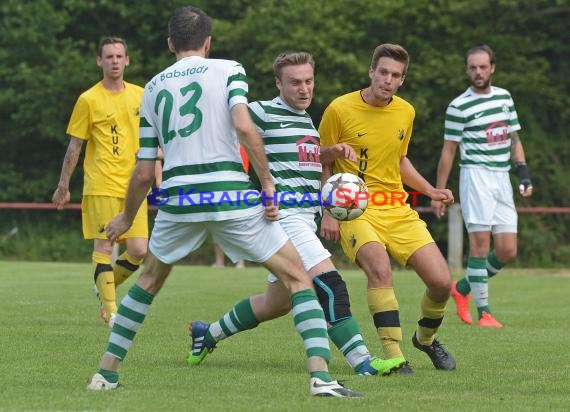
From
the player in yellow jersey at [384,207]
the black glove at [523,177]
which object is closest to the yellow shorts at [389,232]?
the player in yellow jersey at [384,207]

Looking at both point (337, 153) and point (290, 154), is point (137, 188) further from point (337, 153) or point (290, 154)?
point (337, 153)

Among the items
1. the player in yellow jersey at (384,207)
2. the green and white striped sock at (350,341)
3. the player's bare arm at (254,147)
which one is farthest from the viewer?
the player in yellow jersey at (384,207)

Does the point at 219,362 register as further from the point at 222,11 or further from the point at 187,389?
the point at 222,11

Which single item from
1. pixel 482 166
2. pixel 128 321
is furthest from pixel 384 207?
pixel 482 166

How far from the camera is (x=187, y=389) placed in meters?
6.75

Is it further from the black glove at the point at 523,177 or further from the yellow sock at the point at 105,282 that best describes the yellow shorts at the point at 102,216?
the black glove at the point at 523,177

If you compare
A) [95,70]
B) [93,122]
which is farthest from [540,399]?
[95,70]

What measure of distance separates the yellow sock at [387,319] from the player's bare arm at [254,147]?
174 centimetres

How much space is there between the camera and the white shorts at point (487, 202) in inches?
457

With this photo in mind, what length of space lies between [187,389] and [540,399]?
1.85 metres

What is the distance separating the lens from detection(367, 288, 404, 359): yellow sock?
772cm

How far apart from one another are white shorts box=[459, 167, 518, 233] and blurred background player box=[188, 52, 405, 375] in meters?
4.15

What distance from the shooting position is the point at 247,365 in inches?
314

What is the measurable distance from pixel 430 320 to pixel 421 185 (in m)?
0.88
